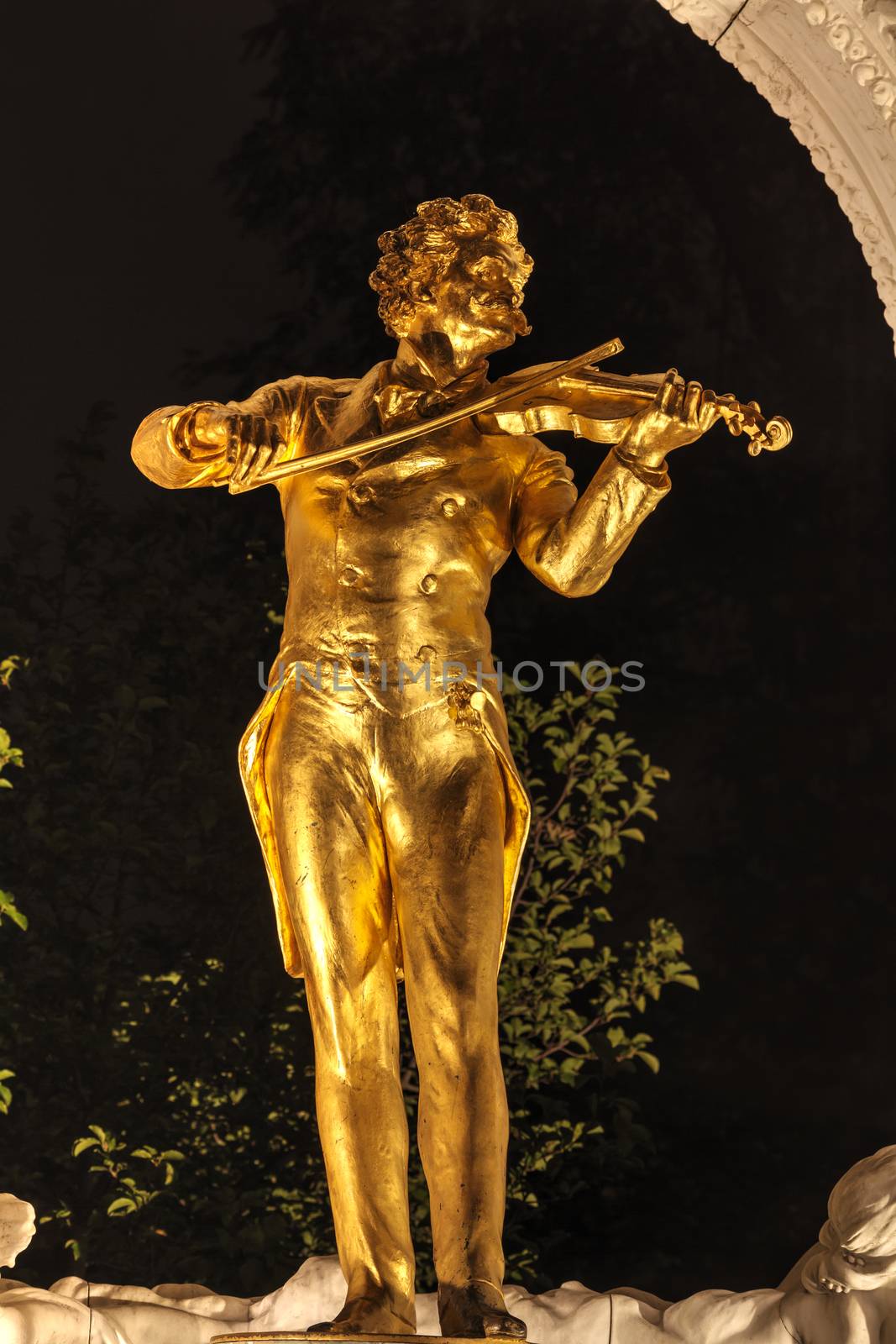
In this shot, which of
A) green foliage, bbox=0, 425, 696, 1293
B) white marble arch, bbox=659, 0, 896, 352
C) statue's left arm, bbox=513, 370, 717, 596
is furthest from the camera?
green foliage, bbox=0, 425, 696, 1293

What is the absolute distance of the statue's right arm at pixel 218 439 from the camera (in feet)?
9.25

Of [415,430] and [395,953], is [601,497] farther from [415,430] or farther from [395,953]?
[395,953]

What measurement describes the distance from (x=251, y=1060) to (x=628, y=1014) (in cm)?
88

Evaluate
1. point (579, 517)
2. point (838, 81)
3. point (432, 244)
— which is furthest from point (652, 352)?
point (579, 517)

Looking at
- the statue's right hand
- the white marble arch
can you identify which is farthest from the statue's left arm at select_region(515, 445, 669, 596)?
the white marble arch

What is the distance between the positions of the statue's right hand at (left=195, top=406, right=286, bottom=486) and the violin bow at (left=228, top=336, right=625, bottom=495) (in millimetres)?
16

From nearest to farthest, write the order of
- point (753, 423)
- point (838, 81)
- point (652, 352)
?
point (753, 423) → point (838, 81) → point (652, 352)

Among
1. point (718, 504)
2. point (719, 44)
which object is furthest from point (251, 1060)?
point (719, 44)

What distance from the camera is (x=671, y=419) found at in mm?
2742

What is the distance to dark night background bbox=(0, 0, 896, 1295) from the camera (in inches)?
175

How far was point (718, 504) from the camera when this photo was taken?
15.3ft

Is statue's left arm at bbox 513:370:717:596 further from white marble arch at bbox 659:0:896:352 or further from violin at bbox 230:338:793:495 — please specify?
white marble arch at bbox 659:0:896:352

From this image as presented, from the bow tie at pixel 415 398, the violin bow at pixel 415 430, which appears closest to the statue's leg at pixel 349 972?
the violin bow at pixel 415 430

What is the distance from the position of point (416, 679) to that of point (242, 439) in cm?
43
